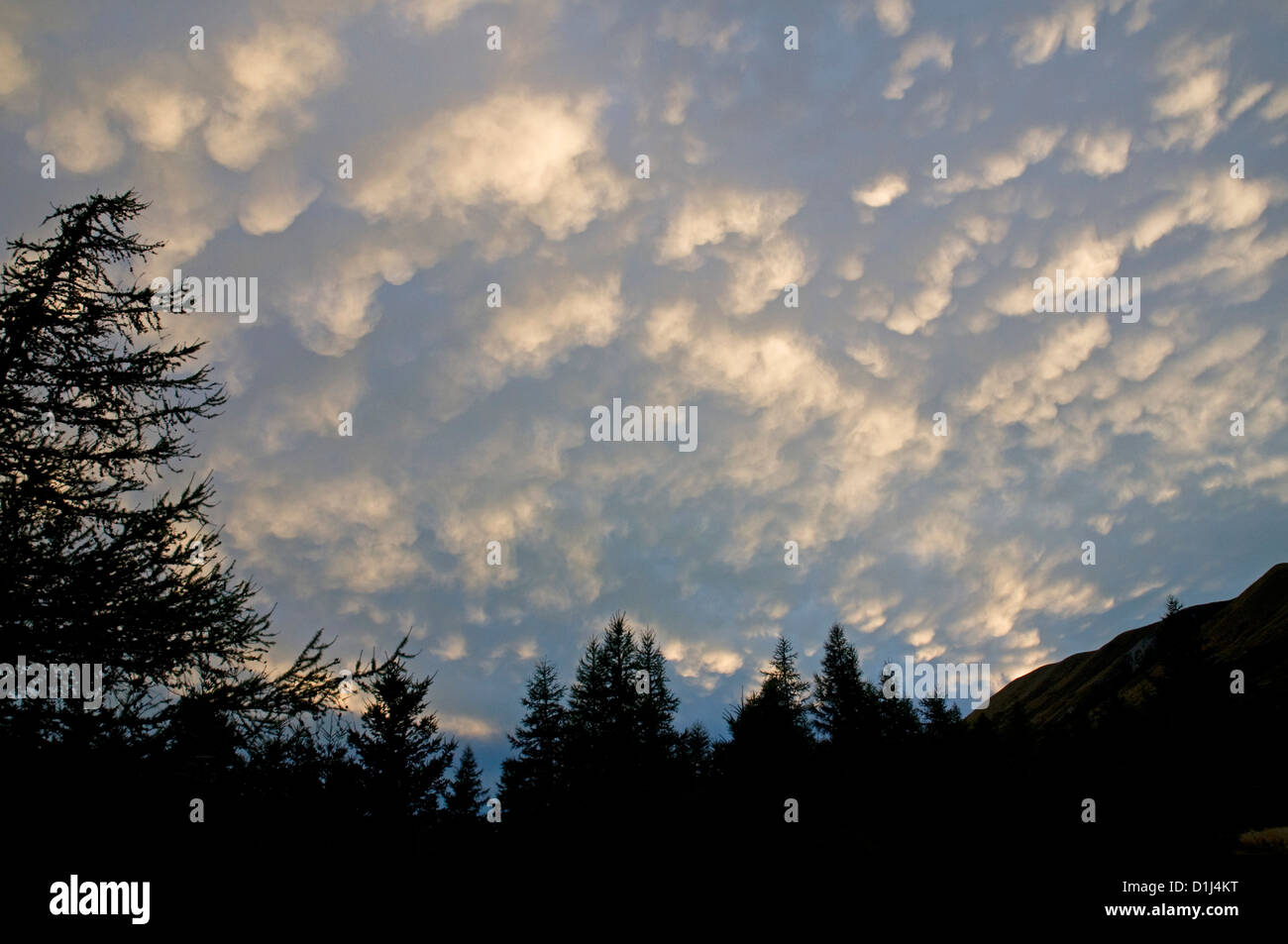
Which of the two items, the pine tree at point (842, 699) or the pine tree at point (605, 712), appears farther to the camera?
the pine tree at point (842, 699)

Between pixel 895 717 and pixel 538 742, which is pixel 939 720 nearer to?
pixel 895 717

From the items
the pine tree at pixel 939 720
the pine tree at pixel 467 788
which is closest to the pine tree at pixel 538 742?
the pine tree at pixel 467 788

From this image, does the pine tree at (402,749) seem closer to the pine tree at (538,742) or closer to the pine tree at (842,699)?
the pine tree at (538,742)

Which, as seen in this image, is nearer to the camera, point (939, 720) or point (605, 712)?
point (605, 712)

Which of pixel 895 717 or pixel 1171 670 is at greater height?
pixel 1171 670

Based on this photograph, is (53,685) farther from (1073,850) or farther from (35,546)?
(1073,850)

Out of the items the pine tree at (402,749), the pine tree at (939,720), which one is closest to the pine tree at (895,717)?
the pine tree at (939,720)

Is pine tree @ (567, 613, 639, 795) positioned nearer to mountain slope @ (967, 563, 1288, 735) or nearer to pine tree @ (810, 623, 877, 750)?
pine tree @ (810, 623, 877, 750)

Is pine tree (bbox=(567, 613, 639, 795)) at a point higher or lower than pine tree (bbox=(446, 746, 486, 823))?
higher

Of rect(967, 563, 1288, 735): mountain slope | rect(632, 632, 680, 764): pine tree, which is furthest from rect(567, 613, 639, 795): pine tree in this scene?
rect(967, 563, 1288, 735): mountain slope

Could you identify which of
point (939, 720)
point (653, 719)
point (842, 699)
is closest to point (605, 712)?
point (653, 719)

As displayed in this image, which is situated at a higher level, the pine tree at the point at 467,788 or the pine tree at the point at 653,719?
the pine tree at the point at 653,719

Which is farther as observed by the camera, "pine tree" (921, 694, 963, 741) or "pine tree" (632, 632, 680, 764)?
"pine tree" (921, 694, 963, 741)
